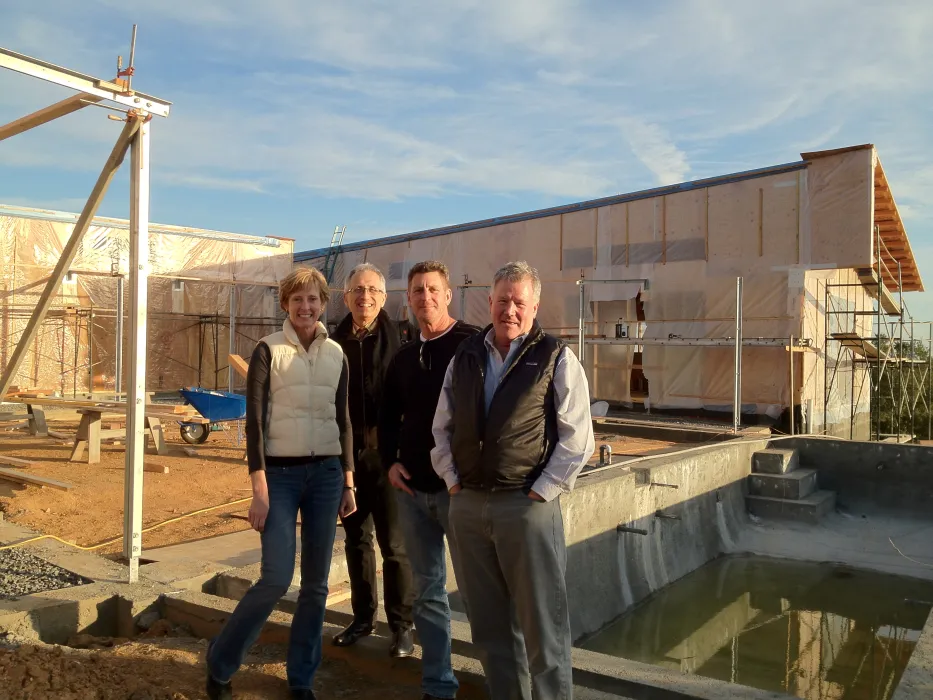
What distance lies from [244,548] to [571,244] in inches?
644

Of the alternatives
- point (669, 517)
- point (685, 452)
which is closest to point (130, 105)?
point (669, 517)

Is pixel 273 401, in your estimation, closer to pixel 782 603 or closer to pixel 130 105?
pixel 130 105

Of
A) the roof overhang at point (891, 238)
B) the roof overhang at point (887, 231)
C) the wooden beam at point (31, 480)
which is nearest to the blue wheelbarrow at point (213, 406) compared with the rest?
the wooden beam at point (31, 480)

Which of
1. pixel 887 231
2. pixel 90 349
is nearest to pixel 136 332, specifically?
pixel 90 349

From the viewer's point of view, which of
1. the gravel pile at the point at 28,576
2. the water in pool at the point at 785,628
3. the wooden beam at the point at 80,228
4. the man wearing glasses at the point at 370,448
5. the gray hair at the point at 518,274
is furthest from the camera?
the water in pool at the point at 785,628

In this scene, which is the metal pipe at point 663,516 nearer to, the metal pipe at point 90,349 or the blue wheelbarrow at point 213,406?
the blue wheelbarrow at point 213,406

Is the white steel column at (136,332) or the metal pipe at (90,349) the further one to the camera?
the metal pipe at (90,349)

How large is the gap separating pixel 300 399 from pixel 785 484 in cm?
806

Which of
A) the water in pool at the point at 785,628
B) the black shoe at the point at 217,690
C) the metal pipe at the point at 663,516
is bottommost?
the water in pool at the point at 785,628

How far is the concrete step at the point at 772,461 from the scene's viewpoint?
388 inches

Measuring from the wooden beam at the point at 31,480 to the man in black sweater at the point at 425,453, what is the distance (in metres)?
6.02

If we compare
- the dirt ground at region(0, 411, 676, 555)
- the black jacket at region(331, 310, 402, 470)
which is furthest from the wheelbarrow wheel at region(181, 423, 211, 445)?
the black jacket at region(331, 310, 402, 470)

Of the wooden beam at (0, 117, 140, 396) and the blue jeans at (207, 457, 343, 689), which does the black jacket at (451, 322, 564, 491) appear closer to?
the blue jeans at (207, 457, 343, 689)

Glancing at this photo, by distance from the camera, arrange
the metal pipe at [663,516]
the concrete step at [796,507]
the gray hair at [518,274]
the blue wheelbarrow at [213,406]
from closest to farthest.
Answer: the gray hair at [518,274] → the metal pipe at [663,516] → the concrete step at [796,507] → the blue wheelbarrow at [213,406]
